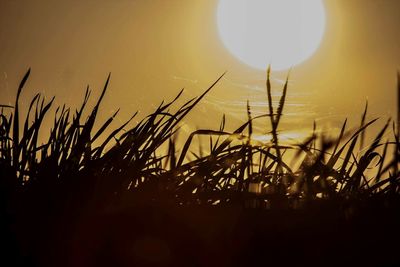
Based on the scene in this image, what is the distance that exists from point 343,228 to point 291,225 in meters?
0.09

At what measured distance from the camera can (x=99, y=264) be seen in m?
0.96

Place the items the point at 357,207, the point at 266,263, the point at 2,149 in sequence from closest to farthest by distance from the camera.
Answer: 1. the point at 266,263
2. the point at 357,207
3. the point at 2,149

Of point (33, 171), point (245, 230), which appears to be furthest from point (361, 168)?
point (33, 171)

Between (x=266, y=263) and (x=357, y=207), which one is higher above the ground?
(x=357, y=207)

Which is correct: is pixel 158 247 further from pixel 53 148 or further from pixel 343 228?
pixel 53 148

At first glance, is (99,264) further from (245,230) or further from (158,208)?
(245,230)

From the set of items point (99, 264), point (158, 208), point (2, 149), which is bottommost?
point (99, 264)

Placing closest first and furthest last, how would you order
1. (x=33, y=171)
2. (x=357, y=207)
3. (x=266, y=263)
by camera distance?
1. (x=266, y=263)
2. (x=357, y=207)
3. (x=33, y=171)

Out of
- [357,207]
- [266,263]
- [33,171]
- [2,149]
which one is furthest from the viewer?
[2,149]

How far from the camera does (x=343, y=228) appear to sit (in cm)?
95

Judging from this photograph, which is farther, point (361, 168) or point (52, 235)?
point (361, 168)

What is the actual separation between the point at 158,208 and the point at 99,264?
0.50 feet

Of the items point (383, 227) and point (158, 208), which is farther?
point (158, 208)

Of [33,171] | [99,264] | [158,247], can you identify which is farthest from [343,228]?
[33,171]
